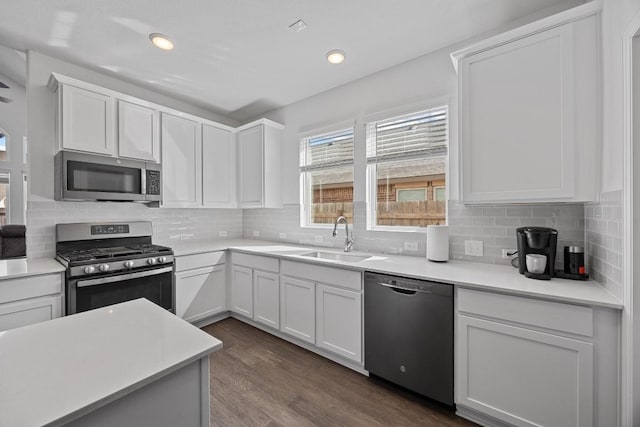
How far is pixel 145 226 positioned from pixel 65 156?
3.25ft

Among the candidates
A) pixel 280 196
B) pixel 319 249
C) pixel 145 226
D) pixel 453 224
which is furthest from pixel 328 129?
pixel 145 226

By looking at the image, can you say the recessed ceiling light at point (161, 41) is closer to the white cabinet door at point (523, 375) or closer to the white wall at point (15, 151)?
the white cabinet door at point (523, 375)

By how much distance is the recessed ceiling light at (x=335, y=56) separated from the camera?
7.97 feet

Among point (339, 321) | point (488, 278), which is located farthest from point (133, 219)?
point (488, 278)

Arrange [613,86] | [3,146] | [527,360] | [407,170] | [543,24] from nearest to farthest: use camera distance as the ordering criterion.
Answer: [613,86] < [527,360] < [543,24] < [407,170] < [3,146]

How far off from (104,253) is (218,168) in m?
1.57

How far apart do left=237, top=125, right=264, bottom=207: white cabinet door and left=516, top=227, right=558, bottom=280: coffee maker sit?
2.64 m

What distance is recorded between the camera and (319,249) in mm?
3029

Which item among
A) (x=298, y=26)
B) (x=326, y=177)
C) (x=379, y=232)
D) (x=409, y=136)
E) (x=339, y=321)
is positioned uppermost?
(x=298, y=26)

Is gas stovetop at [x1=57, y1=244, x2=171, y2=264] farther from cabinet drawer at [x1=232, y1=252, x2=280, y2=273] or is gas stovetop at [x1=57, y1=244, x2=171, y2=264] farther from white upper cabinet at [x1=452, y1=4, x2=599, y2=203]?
white upper cabinet at [x1=452, y1=4, x2=599, y2=203]

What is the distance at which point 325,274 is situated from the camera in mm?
2332

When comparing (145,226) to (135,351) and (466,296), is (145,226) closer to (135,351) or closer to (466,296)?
(135,351)

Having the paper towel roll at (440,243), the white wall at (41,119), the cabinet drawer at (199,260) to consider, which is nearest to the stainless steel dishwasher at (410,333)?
the paper towel roll at (440,243)

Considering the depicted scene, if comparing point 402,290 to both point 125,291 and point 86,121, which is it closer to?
point 125,291
